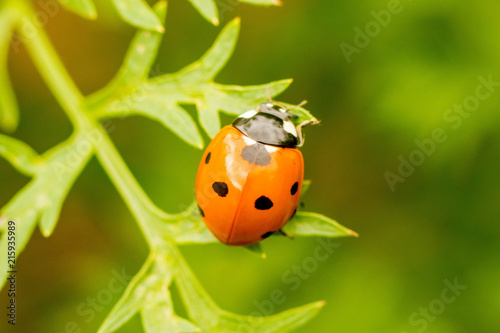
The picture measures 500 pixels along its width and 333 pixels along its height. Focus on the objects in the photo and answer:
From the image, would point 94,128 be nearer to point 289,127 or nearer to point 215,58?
point 215,58

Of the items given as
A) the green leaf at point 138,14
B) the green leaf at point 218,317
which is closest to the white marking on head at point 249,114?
the green leaf at point 138,14

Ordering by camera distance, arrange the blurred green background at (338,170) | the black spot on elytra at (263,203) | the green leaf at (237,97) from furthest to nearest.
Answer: the blurred green background at (338,170) < the green leaf at (237,97) < the black spot on elytra at (263,203)

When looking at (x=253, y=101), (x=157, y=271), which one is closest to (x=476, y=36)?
(x=253, y=101)

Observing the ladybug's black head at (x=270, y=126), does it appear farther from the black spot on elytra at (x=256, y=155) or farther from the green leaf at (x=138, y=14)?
the green leaf at (x=138, y=14)

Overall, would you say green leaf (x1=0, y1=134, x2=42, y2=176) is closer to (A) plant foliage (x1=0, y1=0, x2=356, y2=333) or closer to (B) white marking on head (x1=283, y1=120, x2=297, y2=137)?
(A) plant foliage (x1=0, y1=0, x2=356, y2=333)

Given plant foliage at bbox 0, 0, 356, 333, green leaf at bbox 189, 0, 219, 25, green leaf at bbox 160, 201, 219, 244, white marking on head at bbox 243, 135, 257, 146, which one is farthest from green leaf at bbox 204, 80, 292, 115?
green leaf at bbox 160, 201, 219, 244

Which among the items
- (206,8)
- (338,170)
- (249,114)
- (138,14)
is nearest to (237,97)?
(249,114)

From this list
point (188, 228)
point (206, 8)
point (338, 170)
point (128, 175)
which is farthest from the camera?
point (338, 170)
